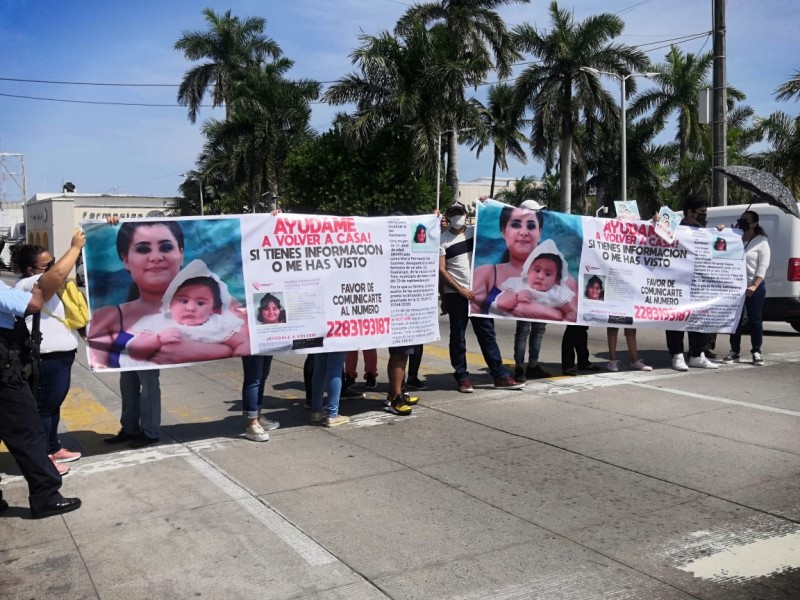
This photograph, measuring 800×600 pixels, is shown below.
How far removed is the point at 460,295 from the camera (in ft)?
27.4

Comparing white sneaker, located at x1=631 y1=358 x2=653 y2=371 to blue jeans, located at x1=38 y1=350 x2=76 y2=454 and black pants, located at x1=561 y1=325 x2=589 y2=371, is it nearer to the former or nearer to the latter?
black pants, located at x1=561 y1=325 x2=589 y2=371

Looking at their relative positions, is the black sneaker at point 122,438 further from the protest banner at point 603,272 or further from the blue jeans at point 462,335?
the protest banner at point 603,272

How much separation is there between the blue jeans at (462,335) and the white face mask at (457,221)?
71 cm

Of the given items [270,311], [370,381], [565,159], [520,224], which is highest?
[565,159]

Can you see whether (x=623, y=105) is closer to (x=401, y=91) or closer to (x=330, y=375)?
(x=401, y=91)

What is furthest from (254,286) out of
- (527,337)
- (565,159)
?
(565,159)

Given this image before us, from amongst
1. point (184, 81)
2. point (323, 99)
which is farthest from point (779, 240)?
point (184, 81)

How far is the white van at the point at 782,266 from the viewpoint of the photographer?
13.3 m

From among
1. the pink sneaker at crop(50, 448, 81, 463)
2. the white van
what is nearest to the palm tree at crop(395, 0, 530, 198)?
the white van

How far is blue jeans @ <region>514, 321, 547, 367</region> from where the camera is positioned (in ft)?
29.1

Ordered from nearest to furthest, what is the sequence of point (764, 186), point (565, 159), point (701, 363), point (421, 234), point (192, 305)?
point (192, 305), point (421, 234), point (764, 186), point (701, 363), point (565, 159)

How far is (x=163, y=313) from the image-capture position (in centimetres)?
655

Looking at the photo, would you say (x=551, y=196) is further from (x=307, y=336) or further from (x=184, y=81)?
(x=307, y=336)

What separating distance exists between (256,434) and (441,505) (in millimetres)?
2211
